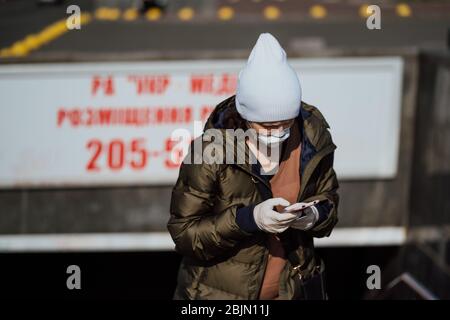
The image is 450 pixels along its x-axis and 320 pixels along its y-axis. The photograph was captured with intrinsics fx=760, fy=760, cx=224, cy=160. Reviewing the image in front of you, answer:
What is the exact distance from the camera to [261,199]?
11.1 ft

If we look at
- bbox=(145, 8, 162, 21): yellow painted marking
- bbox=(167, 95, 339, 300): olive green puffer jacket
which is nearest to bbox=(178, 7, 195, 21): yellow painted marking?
bbox=(145, 8, 162, 21): yellow painted marking

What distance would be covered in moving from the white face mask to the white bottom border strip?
13.7 feet

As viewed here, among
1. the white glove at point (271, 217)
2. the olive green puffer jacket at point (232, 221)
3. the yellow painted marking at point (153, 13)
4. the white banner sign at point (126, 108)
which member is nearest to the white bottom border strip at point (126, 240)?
the white banner sign at point (126, 108)

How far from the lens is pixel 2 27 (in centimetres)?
2127

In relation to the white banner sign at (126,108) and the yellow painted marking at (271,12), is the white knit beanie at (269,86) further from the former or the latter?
the yellow painted marking at (271,12)

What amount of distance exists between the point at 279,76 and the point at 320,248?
4818 mm

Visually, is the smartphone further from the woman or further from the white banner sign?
the white banner sign

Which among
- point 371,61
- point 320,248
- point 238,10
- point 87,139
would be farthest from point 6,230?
point 238,10

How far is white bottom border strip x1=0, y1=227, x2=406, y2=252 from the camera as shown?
734 centimetres

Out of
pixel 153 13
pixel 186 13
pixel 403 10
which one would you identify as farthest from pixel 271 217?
pixel 403 10

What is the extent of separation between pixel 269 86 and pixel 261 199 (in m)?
0.53

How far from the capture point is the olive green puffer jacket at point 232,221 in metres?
3.31

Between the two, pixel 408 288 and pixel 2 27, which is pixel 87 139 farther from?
pixel 2 27

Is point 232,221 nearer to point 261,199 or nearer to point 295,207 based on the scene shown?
point 261,199
